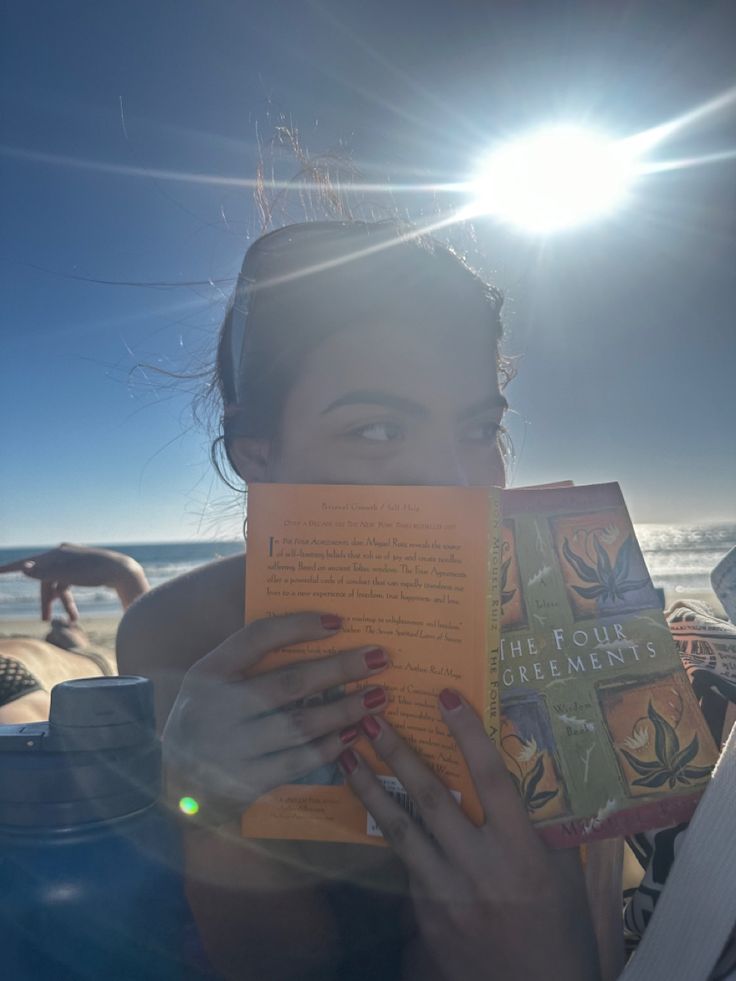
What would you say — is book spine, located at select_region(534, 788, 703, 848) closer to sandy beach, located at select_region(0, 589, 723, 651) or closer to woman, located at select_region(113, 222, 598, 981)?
woman, located at select_region(113, 222, 598, 981)

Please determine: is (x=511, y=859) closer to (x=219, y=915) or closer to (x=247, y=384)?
(x=219, y=915)

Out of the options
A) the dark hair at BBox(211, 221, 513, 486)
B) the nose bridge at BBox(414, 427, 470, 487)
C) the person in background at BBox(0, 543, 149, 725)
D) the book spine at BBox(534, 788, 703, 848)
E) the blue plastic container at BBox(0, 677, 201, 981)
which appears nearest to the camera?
the blue plastic container at BBox(0, 677, 201, 981)

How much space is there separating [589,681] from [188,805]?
500mm

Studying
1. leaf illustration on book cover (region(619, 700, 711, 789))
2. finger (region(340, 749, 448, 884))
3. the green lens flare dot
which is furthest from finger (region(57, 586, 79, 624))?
leaf illustration on book cover (region(619, 700, 711, 789))

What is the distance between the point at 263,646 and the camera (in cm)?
78

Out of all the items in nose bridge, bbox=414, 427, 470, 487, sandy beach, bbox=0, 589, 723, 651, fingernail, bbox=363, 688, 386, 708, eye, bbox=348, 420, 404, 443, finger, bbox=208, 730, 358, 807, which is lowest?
finger, bbox=208, 730, 358, 807

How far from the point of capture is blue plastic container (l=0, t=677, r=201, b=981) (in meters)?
0.63

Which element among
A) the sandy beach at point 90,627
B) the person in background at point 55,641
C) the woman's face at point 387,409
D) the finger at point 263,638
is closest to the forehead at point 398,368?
the woman's face at point 387,409

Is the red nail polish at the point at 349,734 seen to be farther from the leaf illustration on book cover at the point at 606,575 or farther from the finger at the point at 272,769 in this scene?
the leaf illustration on book cover at the point at 606,575

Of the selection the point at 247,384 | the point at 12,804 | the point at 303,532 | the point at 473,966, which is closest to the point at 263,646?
the point at 303,532

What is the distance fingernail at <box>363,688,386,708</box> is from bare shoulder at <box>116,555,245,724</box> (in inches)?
27.9

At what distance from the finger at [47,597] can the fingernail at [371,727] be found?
1.39 m

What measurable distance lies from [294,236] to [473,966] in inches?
47.3

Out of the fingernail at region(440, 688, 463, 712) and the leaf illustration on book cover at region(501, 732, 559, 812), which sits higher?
the fingernail at region(440, 688, 463, 712)
